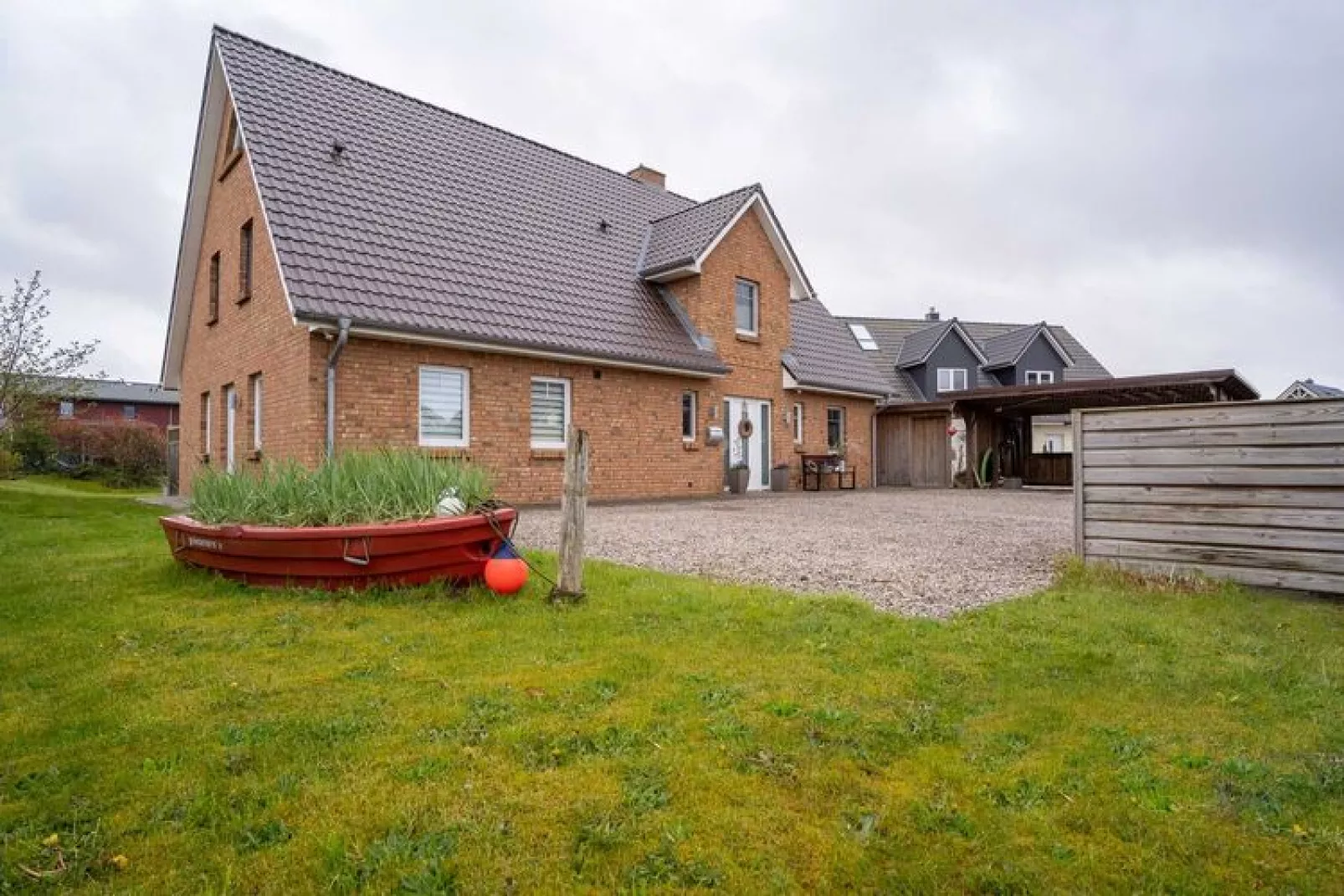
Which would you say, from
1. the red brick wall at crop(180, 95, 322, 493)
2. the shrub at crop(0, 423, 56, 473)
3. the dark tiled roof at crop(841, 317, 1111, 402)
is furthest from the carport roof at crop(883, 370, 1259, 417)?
the shrub at crop(0, 423, 56, 473)

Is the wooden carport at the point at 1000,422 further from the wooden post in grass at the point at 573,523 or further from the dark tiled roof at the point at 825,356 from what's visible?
the wooden post in grass at the point at 573,523

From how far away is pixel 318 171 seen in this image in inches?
523

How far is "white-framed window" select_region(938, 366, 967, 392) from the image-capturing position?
32812mm

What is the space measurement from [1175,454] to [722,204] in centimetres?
1386

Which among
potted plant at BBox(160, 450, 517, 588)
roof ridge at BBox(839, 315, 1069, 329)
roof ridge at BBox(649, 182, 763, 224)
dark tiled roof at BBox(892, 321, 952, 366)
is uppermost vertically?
roof ridge at BBox(839, 315, 1069, 329)

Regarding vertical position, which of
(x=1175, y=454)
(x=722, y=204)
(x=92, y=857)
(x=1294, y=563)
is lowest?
(x=92, y=857)

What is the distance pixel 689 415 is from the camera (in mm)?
17000

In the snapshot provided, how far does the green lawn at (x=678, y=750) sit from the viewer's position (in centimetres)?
220

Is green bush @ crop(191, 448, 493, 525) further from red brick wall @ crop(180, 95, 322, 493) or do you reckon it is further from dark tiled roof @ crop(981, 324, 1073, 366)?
dark tiled roof @ crop(981, 324, 1073, 366)

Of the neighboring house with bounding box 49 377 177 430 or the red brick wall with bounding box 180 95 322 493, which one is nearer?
the red brick wall with bounding box 180 95 322 493

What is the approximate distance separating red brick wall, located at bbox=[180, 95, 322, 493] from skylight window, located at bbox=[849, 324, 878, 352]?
25201 mm

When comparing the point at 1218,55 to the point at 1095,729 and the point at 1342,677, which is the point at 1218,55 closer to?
the point at 1342,677

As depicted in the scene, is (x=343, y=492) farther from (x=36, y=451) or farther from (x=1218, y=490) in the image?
(x=36, y=451)

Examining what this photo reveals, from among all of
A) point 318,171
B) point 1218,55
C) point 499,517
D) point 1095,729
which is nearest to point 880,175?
point 1218,55
